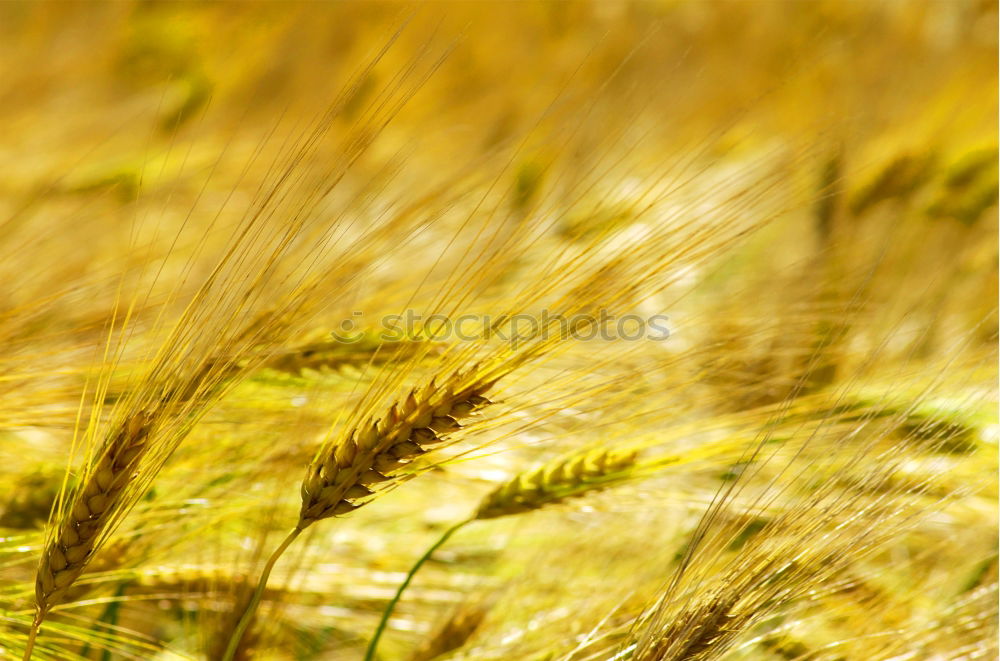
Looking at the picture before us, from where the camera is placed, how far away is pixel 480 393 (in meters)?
0.43

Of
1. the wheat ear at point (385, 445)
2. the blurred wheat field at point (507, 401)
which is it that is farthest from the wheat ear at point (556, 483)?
the wheat ear at point (385, 445)

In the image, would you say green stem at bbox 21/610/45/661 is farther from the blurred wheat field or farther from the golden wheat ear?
the golden wheat ear

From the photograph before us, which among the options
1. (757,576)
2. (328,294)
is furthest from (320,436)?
(757,576)

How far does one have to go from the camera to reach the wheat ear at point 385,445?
0.40 metres

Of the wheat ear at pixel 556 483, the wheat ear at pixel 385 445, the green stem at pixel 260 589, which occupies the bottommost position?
the green stem at pixel 260 589

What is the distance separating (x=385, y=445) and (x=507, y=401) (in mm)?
92

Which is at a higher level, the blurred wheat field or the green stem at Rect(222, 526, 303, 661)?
the blurred wheat field

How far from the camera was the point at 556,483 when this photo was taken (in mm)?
555

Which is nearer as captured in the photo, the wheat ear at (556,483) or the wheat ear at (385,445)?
the wheat ear at (385,445)

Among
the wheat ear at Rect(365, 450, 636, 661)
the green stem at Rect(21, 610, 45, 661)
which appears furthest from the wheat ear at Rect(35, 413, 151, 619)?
the wheat ear at Rect(365, 450, 636, 661)

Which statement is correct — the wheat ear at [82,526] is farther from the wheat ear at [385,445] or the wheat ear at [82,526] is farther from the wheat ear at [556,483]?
the wheat ear at [556,483]

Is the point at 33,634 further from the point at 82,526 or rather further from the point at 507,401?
the point at 507,401

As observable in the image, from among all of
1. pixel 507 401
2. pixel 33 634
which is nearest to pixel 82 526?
pixel 33 634

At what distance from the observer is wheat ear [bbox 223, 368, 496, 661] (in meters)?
0.40
